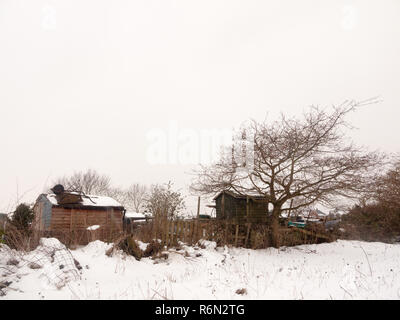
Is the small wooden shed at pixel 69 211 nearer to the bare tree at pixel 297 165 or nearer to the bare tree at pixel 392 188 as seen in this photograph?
the bare tree at pixel 297 165

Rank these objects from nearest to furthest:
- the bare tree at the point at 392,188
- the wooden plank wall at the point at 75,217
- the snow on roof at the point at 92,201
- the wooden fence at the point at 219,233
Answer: the wooden fence at the point at 219,233, the bare tree at the point at 392,188, the wooden plank wall at the point at 75,217, the snow on roof at the point at 92,201

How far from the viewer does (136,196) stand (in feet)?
156

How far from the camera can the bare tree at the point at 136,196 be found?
46.1m

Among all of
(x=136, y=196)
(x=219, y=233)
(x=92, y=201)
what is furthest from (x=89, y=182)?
(x=219, y=233)

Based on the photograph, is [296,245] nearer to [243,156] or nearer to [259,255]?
[259,255]

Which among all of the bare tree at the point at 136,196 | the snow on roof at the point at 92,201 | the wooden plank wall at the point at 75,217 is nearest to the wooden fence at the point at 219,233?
the wooden plank wall at the point at 75,217

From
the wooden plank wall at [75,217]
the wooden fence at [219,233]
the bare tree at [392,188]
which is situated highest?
the bare tree at [392,188]

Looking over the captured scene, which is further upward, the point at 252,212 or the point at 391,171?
the point at 391,171

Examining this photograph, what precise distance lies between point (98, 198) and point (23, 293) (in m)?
23.3

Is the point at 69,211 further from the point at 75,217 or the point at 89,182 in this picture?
the point at 89,182

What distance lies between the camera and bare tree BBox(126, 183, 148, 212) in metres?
46.1

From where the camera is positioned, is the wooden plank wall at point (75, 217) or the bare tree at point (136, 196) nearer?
the wooden plank wall at point (75, 217)
